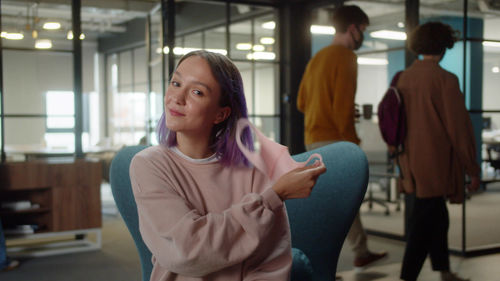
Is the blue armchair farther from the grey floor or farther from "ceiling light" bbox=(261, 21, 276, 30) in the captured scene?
"ceiling light" bbox=(261, 21, 276, 30)

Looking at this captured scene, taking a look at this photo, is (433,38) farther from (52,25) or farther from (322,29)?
(52,25)

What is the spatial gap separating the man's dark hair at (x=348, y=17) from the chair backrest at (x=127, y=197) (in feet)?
6.74

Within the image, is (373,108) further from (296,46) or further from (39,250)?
(39,250)

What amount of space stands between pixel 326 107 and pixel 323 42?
2662 millimetres

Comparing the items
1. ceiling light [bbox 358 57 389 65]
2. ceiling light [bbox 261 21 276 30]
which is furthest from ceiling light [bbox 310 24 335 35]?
ceiling light [bbox 358 57 389 65]

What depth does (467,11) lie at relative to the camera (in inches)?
168

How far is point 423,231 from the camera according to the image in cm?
301

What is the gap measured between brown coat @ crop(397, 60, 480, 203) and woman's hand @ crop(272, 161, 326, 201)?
1939 mm

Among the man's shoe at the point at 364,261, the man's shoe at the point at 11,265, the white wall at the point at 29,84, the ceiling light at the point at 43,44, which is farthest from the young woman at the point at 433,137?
the ceiling light at the point at 43,44

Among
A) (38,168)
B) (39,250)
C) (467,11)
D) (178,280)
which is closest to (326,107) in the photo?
(467,11)

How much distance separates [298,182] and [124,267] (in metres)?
3.26

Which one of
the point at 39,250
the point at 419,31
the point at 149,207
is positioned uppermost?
the point at 419,31

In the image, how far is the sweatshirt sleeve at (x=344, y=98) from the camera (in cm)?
A: 321

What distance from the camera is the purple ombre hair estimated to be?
4.12 feet
